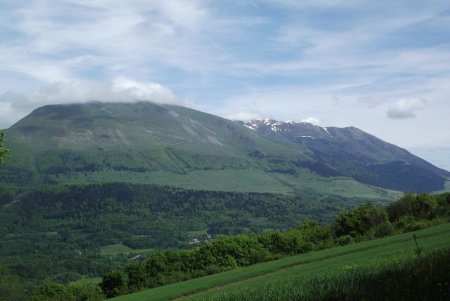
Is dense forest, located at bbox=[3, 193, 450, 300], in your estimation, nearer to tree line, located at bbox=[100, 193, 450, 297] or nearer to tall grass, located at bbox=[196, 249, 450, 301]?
tree line, located at bbox=[100, 193, 450, 297]

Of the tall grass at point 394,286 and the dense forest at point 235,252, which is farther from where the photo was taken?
the dense forest at point 235,252

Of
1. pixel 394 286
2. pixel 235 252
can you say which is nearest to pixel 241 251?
pixel 235 252

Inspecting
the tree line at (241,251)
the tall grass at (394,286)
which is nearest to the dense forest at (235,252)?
the tree line at (241,251)

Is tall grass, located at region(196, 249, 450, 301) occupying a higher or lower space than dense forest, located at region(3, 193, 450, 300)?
higher

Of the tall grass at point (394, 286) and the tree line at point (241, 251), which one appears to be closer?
the tall grass at point (394, 286)

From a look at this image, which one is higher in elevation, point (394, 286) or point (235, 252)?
point (394, 286)

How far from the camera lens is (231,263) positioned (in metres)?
86.4

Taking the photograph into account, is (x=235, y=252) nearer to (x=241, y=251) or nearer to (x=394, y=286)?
(x=241, y=251)

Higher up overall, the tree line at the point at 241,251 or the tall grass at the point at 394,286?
the tall grass at the point at 394,286

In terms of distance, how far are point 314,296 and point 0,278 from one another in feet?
366

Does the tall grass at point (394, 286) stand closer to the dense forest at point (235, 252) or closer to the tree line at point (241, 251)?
the dense forest at point (235, 252)

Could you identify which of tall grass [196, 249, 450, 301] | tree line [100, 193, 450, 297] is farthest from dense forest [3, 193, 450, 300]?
tall grass [196, 249, 450, 301]

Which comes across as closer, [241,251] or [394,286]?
[394,286]

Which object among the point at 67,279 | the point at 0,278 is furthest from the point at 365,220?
the point at 67,279
